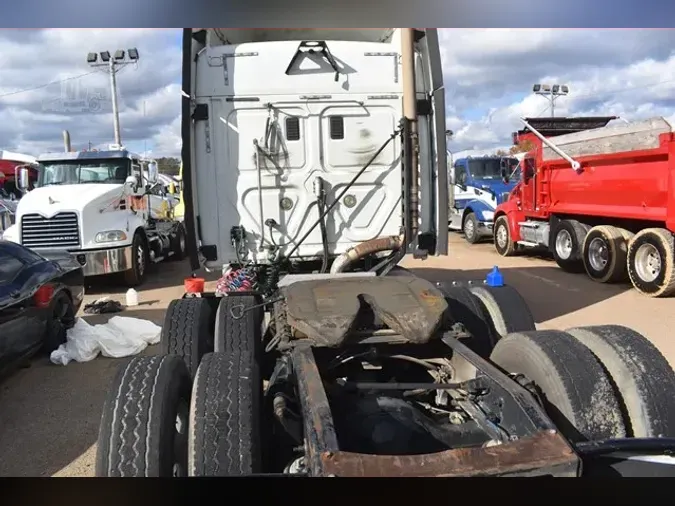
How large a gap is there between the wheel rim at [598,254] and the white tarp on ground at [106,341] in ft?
24.6

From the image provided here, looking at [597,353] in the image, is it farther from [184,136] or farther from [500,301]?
[184,136]

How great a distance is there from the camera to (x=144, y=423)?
105 inches

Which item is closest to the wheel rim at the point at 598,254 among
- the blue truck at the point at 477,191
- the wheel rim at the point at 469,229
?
the blue truck at the point at 477,191

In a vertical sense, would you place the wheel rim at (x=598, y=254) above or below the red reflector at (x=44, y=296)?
below

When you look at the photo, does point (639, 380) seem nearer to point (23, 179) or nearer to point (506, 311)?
point (506, 311)

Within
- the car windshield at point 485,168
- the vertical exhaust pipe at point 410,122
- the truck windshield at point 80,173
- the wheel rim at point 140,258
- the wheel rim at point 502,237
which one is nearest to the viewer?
the vertical exhaust pipe at point 410,122

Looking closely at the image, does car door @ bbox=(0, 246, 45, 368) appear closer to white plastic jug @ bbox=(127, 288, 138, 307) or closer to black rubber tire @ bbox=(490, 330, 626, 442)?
white plastic jug @ bbox=(127, 288, 138, 307)

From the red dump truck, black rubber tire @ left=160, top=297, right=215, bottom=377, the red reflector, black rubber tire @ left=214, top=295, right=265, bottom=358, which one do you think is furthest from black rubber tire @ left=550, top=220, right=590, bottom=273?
the red reflector

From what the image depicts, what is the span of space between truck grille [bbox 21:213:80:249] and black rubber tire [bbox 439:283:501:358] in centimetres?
787

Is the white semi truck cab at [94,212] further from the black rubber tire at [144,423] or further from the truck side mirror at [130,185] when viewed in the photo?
the black rubber tire at [144,423]

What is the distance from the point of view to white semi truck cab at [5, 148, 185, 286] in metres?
10.5

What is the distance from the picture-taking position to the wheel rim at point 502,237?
14.7m

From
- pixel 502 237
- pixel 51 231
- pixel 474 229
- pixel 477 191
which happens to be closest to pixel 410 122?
pixel 51 231

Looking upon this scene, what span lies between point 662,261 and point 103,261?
8.96m
